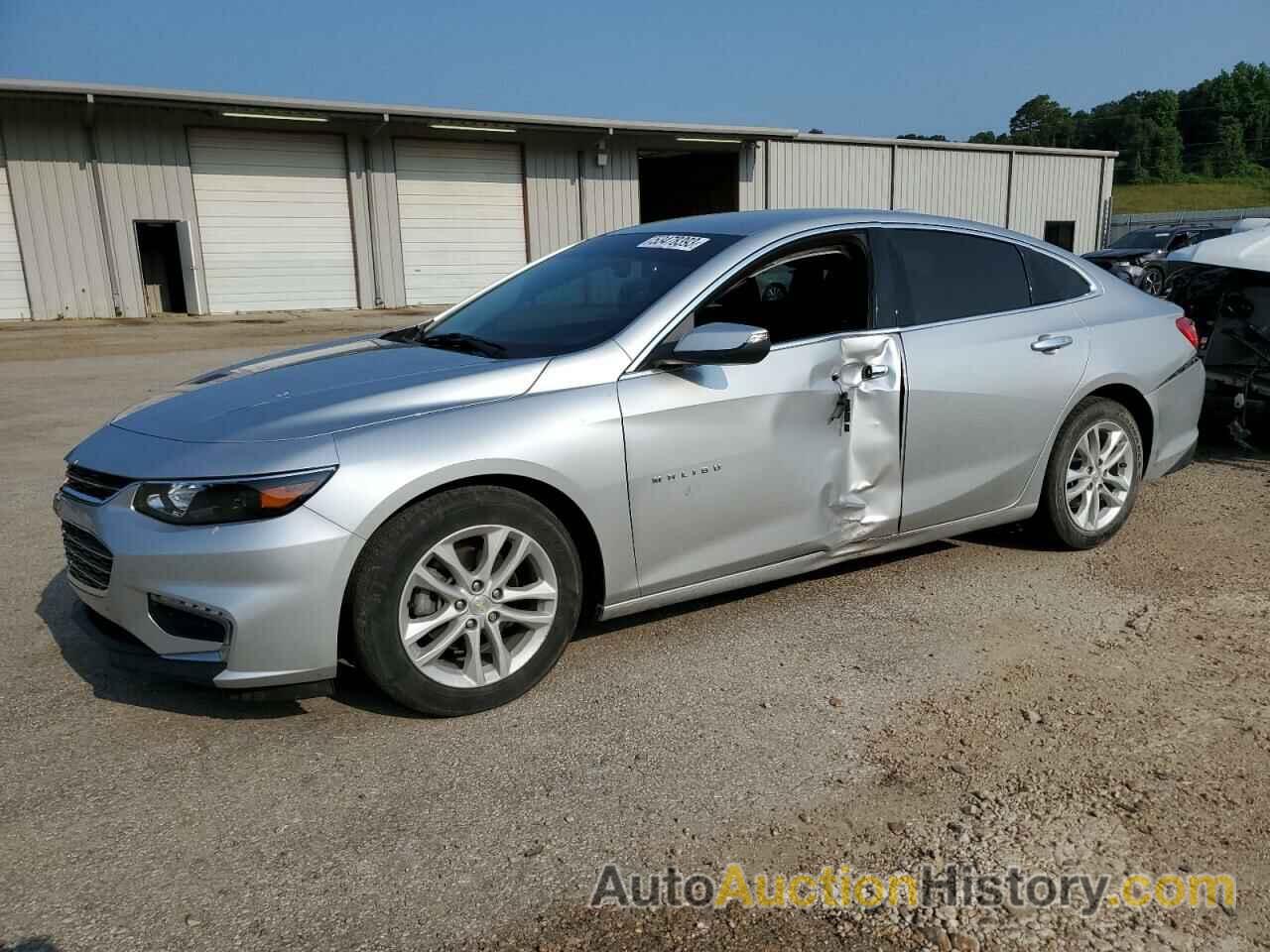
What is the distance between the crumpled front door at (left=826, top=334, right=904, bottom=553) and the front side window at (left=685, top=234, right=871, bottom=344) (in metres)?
0.16

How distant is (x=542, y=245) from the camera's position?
28.1 metres

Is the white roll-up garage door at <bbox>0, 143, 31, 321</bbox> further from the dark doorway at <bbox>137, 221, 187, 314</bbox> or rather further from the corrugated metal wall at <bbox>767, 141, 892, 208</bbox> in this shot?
the corrugated metal wall at <bbox>767, 141, 892, 208</bbox>

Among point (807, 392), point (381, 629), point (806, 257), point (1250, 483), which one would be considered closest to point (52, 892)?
point (381, 629)

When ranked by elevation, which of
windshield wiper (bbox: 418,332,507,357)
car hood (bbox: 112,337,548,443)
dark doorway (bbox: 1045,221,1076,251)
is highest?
windshield wiper (bbox: 418,332,507,357)

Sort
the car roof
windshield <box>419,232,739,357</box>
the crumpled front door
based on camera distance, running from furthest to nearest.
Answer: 1. the car roof
2. the crumpled front door
3. windshield <box>419,232,739,357</box>

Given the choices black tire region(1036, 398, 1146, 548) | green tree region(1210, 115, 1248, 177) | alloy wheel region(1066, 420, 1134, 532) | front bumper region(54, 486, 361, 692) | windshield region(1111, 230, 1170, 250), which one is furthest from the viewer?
green tree region(1210, 115, 1248, 177)

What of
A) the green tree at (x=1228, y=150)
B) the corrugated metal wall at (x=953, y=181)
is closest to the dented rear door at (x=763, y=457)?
the corrugated metal wall at (x=953, y=181)

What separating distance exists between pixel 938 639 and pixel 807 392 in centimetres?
112

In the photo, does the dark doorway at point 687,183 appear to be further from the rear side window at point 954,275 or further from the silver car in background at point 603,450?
the silver car in background at point 603,450

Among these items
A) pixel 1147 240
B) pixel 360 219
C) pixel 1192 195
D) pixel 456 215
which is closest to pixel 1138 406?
pixel 1147 240

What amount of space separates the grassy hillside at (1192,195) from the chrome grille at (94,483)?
7091 centimetres

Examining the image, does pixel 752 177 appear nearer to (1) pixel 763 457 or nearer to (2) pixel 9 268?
(2) pixel 9 268

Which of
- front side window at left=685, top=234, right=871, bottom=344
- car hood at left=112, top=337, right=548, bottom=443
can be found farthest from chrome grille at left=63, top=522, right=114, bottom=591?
front side window at left=685, top=234, right=871, bottom=344

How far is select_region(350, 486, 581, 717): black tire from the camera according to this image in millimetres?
3191
